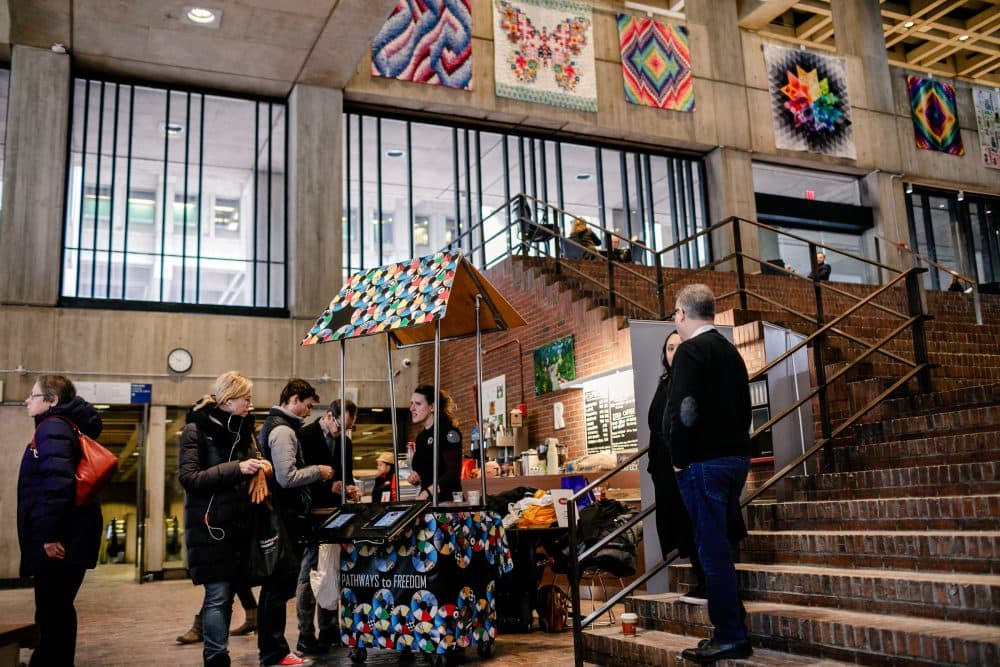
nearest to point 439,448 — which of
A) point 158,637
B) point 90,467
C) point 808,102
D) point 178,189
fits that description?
point 90,467

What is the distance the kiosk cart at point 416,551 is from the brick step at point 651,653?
616 mm

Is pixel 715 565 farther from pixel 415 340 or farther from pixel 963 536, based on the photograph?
pixel 415 340

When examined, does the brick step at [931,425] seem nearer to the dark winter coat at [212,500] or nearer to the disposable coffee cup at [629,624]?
the disposable coffee cup at [629,624]

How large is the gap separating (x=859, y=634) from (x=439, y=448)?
2601 mm

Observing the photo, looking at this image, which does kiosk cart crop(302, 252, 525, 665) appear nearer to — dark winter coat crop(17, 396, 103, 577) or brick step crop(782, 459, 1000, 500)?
dark winter coat crop(17, 396, 103, 577)

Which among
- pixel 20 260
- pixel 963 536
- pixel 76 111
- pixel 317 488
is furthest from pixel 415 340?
pixel 76 111

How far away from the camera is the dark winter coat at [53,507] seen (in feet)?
13.8

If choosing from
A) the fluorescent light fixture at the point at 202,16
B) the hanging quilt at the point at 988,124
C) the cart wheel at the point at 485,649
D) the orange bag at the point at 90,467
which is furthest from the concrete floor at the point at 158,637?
the hanging quilt at the point at 988,124

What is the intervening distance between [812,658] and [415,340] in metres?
3.22

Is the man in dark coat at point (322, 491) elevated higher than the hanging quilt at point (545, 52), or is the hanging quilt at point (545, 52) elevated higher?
the hanging quilt at point (545, 52)

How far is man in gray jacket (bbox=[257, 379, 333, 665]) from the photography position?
15.2ft

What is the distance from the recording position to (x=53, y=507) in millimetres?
4230

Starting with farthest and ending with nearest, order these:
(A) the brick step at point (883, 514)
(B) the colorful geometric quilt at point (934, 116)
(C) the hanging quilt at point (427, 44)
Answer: (B) the colorful geometric quilt at point (934, 116)
(C) the hanging quilt at point (427, 44)
(A) the brick step at point (883, 514)

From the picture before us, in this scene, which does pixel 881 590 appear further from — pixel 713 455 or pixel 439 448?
pixel 439 448
